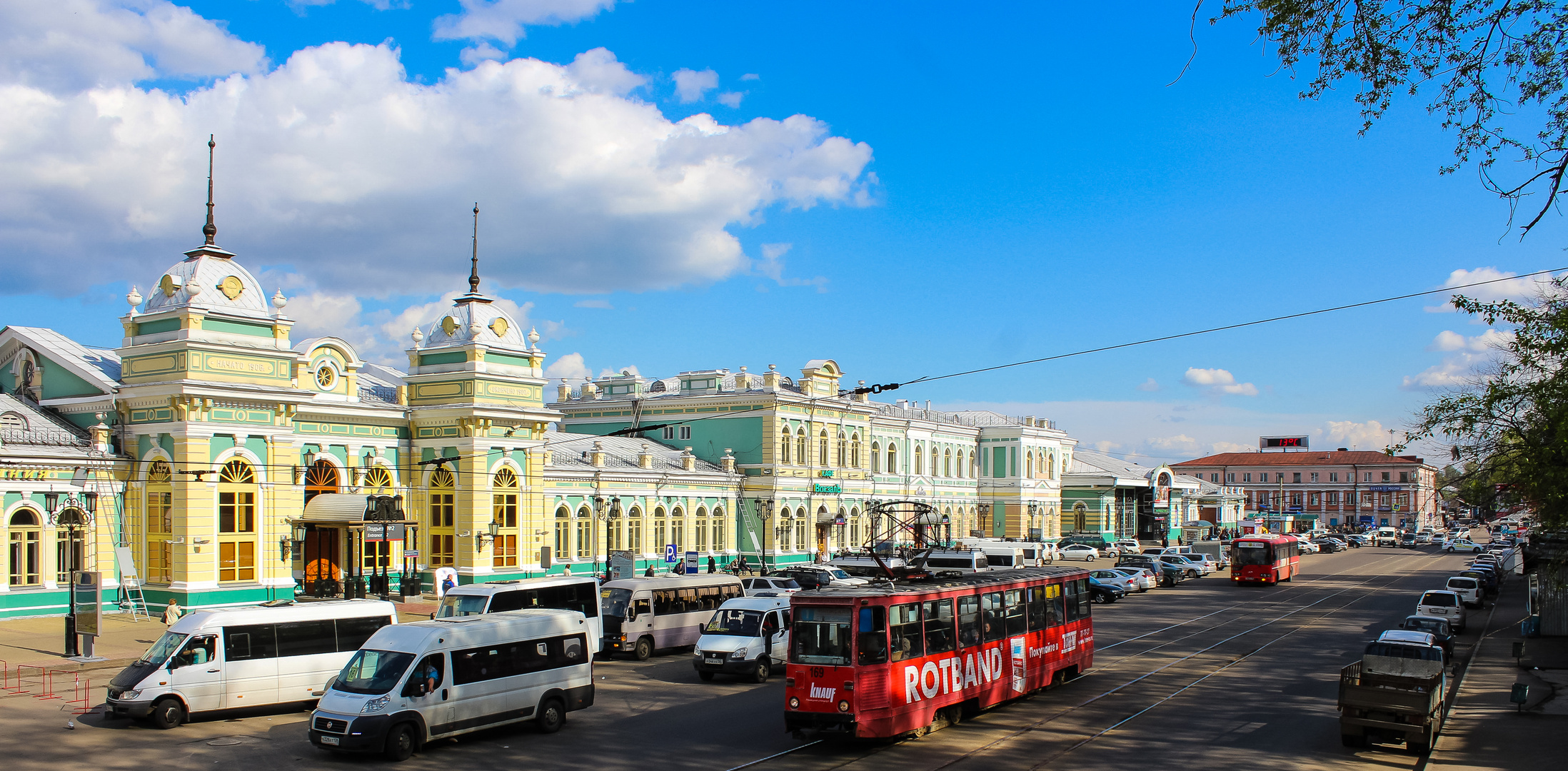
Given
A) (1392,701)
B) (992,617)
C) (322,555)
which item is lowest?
(1392,701)

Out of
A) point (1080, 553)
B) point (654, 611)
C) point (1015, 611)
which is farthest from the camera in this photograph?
point (1080, 553)

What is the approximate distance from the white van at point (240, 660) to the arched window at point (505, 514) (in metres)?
19.4

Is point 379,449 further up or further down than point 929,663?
further up

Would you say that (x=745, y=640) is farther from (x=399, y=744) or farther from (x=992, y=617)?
(x=399, y=744)

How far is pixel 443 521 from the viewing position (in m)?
41.1

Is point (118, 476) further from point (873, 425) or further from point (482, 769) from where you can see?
point (873, 425)

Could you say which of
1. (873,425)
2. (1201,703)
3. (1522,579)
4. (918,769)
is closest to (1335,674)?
(1201,703)

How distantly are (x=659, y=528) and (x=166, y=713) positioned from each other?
33384mm

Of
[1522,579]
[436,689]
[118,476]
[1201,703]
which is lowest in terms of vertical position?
[1522,579]

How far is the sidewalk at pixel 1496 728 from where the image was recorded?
1770cm

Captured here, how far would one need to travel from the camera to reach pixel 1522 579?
6462cm

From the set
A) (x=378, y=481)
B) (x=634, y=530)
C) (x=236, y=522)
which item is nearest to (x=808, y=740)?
(x=236, y=522)

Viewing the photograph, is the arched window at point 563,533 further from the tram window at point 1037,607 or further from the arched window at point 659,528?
the tram window at point 1037,607

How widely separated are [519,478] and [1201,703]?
27373 mm
